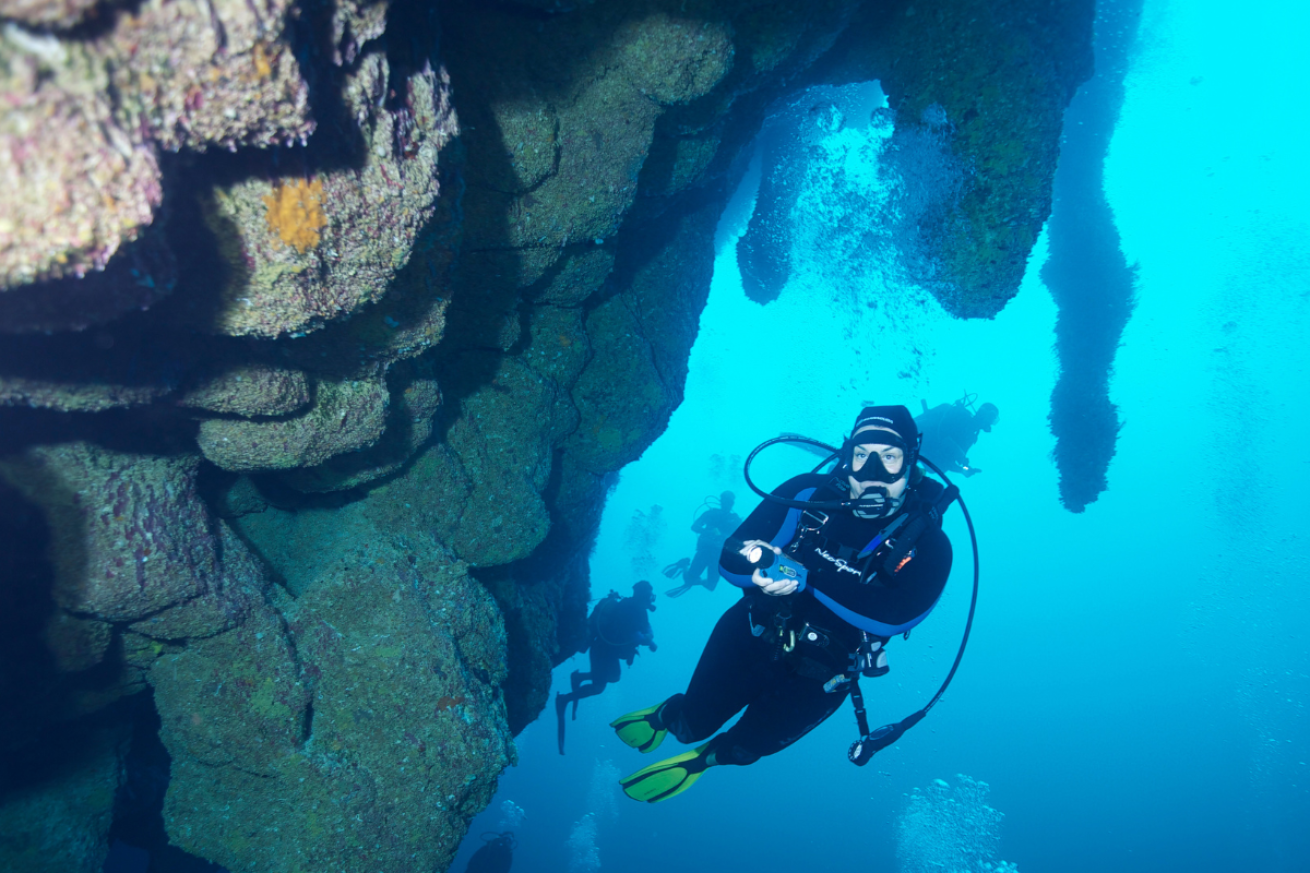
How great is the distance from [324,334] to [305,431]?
1.91 feet

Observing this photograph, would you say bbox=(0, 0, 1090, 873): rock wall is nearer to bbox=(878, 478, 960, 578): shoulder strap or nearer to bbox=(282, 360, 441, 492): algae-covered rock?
bbox=(282, 360, 441, 492): algae-covered rock

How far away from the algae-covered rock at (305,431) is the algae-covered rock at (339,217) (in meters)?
0.87

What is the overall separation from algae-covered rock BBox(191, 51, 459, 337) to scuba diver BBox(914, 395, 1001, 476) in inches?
465

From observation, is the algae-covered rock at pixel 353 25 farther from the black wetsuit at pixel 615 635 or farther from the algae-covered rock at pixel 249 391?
the black wetsuit at pixel 615 635

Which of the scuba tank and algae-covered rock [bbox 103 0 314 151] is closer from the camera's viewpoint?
algae-covered rock [bbox 103 0 314 151]

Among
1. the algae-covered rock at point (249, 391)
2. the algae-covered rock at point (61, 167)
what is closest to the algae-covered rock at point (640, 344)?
the algae-covered rock at point (249, 391)

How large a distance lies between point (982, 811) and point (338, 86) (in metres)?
53.1

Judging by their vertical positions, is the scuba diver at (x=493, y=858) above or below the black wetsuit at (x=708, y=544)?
below

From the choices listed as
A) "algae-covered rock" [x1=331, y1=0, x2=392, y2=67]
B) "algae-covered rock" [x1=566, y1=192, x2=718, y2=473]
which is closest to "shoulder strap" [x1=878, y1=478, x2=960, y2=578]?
"algae-covered rock" [x1=566, y1=192, x2=718, y2=473]

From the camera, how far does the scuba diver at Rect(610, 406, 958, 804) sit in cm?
344

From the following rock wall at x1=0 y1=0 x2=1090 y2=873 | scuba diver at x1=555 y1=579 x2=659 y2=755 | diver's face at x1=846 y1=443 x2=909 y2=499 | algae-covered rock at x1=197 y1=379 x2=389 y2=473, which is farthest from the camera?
scuba diver at x1=555 y1=579 x2=659 y2=755

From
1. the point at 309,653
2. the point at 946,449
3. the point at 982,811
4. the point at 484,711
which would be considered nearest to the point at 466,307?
the point at 309,653

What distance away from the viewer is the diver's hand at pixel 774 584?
10.7 ft

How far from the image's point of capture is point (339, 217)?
1866mm
